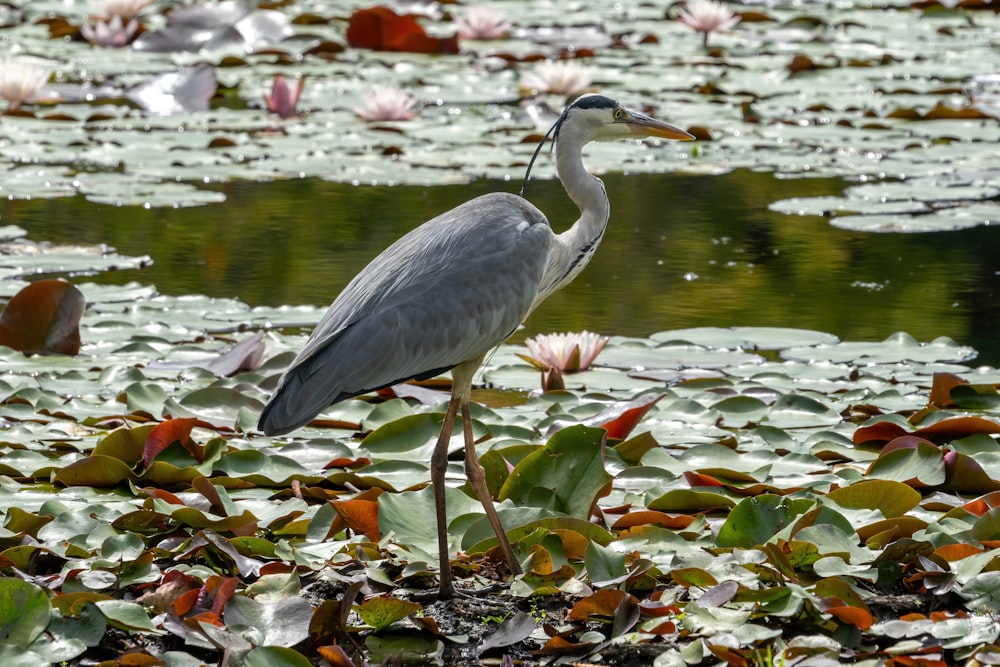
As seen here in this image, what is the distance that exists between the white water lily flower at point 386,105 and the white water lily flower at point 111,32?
10.5ft

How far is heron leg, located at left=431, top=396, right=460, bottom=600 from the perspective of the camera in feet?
11.6

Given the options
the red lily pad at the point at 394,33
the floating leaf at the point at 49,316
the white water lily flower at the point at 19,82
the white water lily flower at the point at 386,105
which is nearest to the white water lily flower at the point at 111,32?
the red lily pad at the point at 394,33

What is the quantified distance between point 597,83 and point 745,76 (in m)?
1.20

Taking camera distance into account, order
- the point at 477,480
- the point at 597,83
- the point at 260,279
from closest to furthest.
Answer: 1. the point at 477,480
2. the point at 260,279
3. the point at 597,83

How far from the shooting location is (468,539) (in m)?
3.88

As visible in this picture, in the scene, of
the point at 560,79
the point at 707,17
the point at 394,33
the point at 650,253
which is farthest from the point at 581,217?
the point at 394,33

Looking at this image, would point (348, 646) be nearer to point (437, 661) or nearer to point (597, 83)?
point (437, 661)

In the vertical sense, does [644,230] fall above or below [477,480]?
below

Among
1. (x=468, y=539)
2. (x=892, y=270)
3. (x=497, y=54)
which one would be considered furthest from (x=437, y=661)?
(x=497, y=54)

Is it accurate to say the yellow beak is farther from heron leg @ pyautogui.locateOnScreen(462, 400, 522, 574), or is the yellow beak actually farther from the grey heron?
heron leg @ pyautogui.locateOnScreen(462, 400, 522, 574)

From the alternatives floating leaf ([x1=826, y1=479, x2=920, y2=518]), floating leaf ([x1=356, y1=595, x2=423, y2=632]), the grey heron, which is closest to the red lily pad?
the grey heron

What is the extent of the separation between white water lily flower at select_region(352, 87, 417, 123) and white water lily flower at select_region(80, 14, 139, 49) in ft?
10.5

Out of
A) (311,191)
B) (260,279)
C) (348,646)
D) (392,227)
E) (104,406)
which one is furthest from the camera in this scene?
(311,191)

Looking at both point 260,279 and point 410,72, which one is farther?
point 410,72
